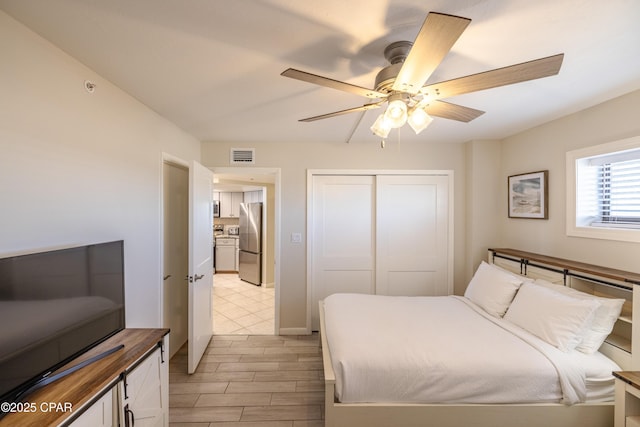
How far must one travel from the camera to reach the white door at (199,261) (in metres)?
2.47

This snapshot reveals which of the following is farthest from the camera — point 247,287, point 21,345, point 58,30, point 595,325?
point 247,287

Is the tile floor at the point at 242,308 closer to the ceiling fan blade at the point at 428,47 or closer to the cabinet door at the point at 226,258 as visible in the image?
the cabinet door at the point at 226,258

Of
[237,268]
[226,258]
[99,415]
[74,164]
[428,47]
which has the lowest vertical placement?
[237,268]

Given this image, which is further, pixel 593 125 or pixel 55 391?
pixel 593 125

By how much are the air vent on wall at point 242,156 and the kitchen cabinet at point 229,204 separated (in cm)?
388

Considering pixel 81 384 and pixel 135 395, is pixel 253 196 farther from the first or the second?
pixel 81 384

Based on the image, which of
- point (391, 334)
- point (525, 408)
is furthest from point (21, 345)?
point (525, 408)

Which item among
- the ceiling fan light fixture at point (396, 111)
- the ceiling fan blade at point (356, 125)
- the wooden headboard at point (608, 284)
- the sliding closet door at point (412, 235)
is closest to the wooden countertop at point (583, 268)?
the wooden headboard at point (608, 284)

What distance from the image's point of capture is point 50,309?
1.15 m

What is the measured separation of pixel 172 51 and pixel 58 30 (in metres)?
0.49

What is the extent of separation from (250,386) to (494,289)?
94.9 inches

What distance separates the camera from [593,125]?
7.01 feet

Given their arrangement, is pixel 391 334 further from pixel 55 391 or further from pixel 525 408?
pixel 55 391

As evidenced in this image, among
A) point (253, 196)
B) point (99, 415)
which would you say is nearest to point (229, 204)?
point (253, 196)
